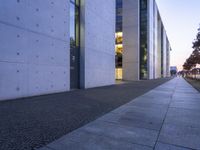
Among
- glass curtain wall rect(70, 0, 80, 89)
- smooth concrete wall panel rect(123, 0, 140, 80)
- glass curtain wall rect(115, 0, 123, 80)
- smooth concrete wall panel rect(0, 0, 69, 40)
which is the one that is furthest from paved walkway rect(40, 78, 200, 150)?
glass curtain wall rect(115, 0, 123, 80)

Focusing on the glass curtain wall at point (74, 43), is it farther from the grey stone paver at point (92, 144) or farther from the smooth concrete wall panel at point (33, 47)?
the grey stone paver at point (92, 144)

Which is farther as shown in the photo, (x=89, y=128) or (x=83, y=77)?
(x=83, y=77)

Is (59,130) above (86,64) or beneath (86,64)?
beneath

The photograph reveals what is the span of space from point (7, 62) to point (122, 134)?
21.5 feet

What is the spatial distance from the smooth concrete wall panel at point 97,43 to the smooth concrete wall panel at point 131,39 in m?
15.3

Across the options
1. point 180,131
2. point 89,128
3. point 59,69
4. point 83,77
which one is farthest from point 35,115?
point 83,77

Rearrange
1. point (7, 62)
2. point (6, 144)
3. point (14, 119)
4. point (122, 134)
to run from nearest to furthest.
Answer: point (6, 144) < point (122, 134) < point (14, 119) < point (7, 62)

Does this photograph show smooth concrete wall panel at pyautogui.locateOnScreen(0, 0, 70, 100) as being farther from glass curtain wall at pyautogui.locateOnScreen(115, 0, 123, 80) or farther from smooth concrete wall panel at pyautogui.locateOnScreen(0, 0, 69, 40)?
glass curtain wall at pyautogui.locateOnScreen(115, 0, 123, 80)

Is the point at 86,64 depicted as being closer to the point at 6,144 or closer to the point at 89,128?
the point at 89,128

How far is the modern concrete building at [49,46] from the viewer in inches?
332

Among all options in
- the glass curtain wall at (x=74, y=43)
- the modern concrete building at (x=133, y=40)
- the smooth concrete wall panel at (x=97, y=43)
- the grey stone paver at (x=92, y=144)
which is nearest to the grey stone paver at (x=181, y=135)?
the grey stone paver at (x=92, y=144)

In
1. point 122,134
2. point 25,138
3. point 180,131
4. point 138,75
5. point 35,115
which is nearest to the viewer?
point 25,138

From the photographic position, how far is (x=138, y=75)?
35500 millimetres

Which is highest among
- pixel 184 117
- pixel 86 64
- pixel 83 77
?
pixel 86 64
